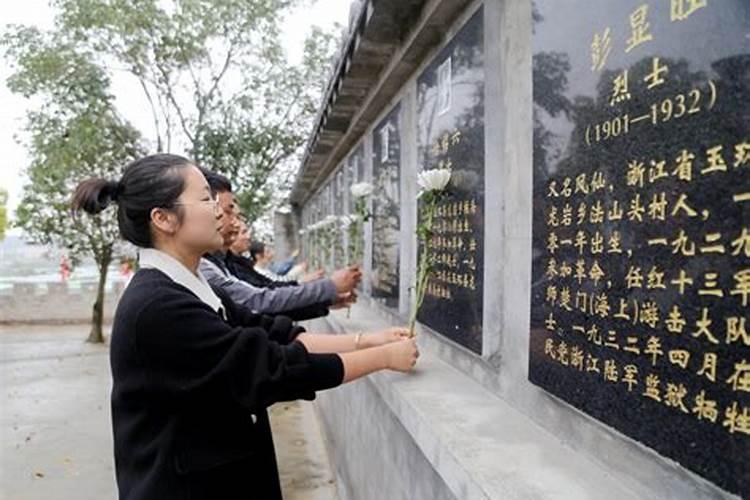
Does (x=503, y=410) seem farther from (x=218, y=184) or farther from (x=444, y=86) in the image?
(x=218, y=184)

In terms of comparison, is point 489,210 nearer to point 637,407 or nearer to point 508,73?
point 508,73

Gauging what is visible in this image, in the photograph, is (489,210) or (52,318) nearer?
(489,210)

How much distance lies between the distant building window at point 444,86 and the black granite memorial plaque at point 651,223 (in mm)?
899

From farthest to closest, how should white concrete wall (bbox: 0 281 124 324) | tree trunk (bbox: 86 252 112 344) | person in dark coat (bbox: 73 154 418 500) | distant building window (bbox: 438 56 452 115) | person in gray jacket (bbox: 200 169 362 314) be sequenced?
white concrete wall (bbox: 0 281 124 324)
tree trunk (bbox: 86 252 112 344)
person in gray jacket (bbox: 200 169 362 314)
distant building window (bbox: 438 56 452 115)
person in dark coat (bbox: 73 154 418 500)

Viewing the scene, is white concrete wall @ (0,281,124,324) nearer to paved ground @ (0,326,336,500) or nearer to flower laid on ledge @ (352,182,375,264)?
paved ground @ (0,326,336,500)

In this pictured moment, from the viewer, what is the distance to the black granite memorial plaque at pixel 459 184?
7.35 ft

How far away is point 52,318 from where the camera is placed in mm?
16953

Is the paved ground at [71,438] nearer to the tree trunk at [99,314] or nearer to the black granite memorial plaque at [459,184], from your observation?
the black granite memorial plaque at [459,184]

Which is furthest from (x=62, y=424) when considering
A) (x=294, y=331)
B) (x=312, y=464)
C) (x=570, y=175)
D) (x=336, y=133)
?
(x=570, y=175)

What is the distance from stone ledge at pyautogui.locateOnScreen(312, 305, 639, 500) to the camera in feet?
4.29

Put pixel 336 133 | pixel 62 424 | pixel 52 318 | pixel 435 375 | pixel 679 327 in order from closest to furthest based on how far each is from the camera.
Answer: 1. pixel 679 327
2. pixel 435 375
3. pixel 336 133
4. pixel 62 424
5. pixel 52 318

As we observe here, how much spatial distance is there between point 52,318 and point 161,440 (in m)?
17.6

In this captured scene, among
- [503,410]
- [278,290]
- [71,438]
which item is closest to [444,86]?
[278,290]

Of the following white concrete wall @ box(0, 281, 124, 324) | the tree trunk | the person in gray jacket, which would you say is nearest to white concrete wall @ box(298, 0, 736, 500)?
the person in gray jacket
